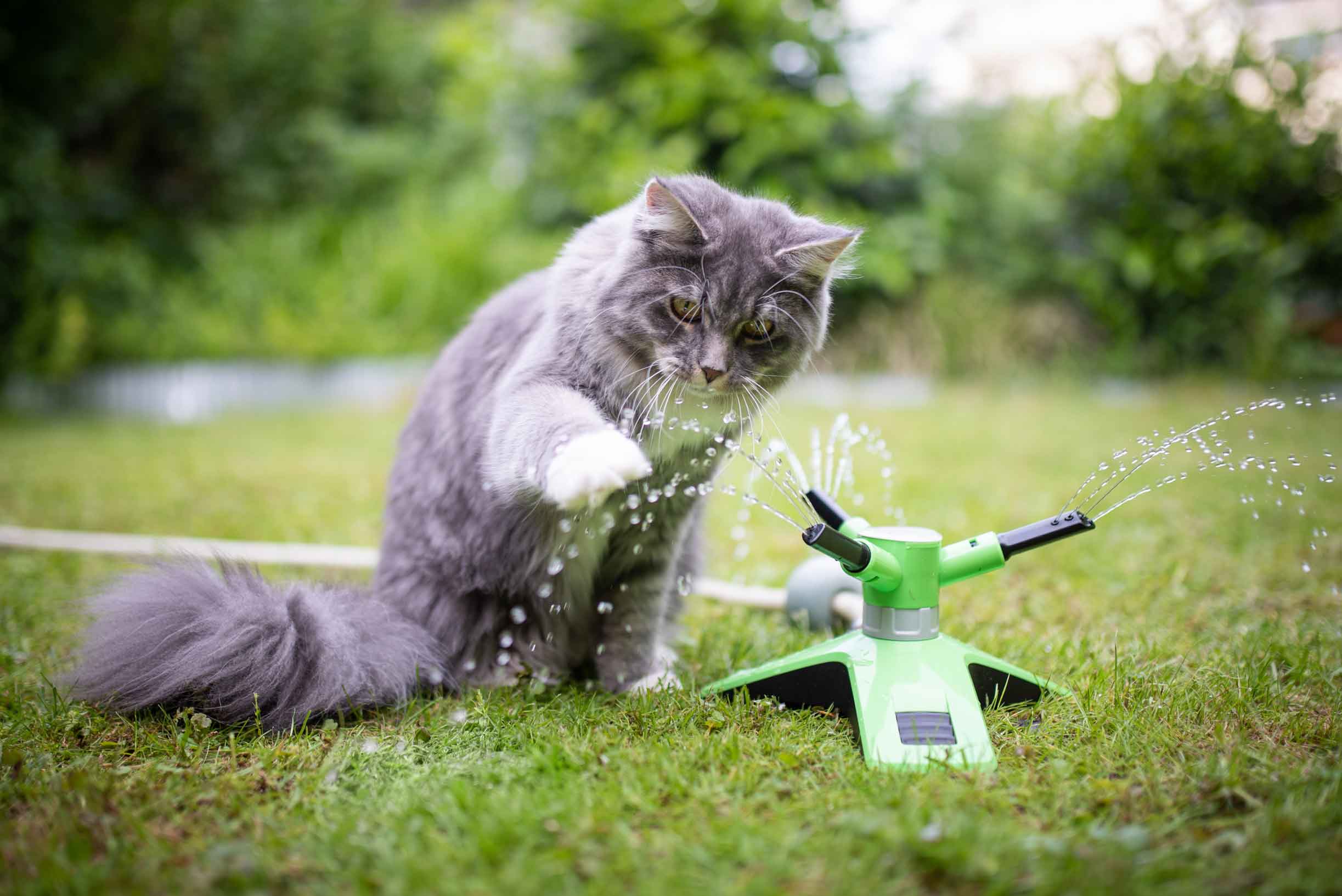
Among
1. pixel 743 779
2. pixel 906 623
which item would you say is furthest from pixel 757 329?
pixel 743 779

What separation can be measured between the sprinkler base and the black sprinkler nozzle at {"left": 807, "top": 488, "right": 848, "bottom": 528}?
23cm

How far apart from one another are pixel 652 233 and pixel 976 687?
1.11 m

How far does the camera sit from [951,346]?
8047mm

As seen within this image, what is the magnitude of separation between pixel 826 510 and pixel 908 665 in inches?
14.0

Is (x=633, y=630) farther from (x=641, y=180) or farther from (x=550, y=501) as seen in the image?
(x=641, y=180)

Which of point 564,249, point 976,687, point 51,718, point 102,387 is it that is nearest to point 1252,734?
point 976,687

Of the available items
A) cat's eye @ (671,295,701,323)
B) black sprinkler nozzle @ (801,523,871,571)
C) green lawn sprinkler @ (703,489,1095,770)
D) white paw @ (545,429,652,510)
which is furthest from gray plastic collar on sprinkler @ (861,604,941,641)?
cat's eye @ (671,295,701,323)

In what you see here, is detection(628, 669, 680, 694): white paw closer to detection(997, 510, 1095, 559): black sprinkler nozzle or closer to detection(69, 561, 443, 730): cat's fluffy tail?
detection(69, 561, 443, 730): cat's fluffy tail

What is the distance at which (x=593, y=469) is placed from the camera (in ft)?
4.41

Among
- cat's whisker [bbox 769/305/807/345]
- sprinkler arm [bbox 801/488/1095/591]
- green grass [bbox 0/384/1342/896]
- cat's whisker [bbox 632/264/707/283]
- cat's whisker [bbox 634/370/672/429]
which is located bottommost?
green grass [bbox 0/384/1342/896]

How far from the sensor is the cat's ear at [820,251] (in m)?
1.70

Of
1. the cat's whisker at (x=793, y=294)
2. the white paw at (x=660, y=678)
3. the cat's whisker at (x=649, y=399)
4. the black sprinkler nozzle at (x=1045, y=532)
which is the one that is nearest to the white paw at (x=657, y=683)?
the white paw at (x=660, y=678)

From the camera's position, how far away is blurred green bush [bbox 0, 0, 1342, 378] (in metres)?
6.87

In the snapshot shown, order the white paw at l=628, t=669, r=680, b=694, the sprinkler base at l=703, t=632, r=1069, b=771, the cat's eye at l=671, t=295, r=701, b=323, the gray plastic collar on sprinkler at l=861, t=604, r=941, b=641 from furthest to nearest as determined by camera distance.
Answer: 1. the white paw at l=628, t=669, r=680, b=694
2. the cat's eye at l=671, t=295, r=701, b=323
3. the gray plastic collar on sprinkler at l=861, t=604, r=941, b=641
4. the sprinkler base at l=703, t=632, r=1069, b=771
